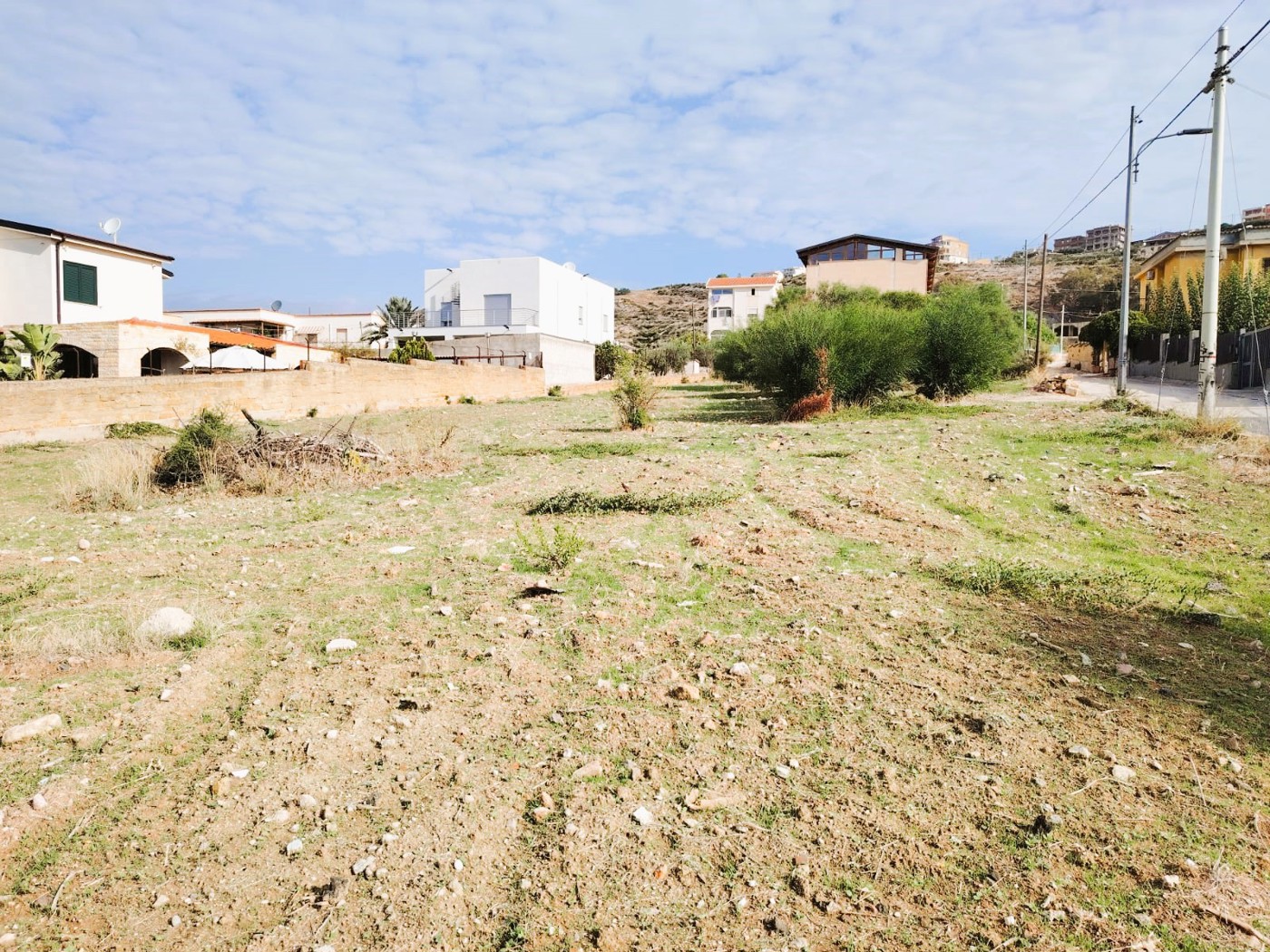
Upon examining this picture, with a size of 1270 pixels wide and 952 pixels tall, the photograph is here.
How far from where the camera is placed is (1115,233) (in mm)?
138500

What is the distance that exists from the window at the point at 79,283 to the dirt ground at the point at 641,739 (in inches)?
1030

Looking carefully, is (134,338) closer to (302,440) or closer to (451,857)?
(302,440)

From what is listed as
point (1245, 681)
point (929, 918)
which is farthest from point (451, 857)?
point (1245, 681)

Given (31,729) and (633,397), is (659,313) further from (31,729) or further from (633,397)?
(31,729)

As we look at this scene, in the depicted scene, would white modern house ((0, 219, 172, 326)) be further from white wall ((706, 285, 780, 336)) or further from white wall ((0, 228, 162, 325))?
white wall ((706, 285, 780, 336))

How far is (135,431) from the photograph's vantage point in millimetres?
16234

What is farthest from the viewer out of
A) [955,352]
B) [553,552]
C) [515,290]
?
[515,290]

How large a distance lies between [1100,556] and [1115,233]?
523ft

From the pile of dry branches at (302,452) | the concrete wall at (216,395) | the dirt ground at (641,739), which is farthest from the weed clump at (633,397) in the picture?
the dirt ground at (641,739)

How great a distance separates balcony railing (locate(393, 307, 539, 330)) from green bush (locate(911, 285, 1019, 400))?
32.3 metres

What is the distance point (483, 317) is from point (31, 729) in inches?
2024

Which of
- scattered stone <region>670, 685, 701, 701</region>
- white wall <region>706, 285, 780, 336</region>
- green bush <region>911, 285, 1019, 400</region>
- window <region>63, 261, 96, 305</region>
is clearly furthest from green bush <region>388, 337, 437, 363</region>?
white wall <region>706, 285, 780, 336</region>

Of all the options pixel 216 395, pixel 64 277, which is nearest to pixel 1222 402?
pixel 216 395

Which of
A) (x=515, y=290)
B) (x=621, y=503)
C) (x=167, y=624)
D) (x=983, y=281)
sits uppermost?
(x=983, y=281)
